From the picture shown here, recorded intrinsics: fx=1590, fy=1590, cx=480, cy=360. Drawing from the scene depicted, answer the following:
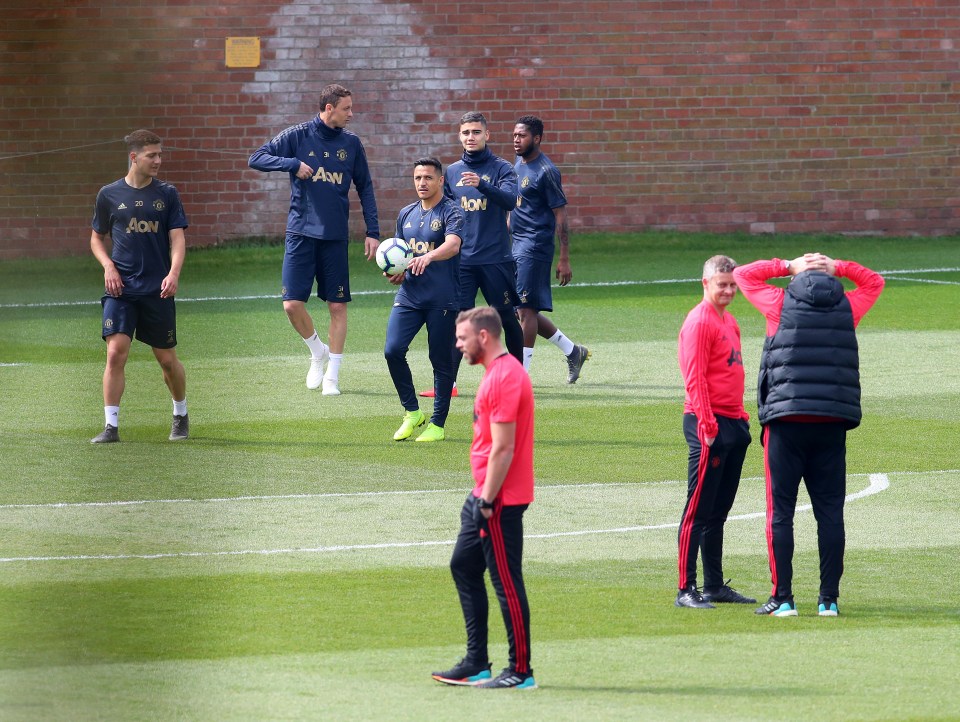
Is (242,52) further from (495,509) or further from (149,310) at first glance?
(149,310)

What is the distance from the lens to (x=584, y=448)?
11211 mm

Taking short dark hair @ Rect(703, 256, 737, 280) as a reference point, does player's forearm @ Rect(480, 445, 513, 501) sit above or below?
below

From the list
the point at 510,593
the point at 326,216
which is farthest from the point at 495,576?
the point at 326,216

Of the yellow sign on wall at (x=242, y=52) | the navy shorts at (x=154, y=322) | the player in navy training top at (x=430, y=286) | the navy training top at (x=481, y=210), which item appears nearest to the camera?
the yellow sign on wall at (x=242, y=52)

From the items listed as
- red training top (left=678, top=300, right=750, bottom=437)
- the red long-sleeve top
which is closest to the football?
the red long-sleeve top

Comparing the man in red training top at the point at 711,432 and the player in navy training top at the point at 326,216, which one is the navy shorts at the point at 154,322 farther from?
the man in red training top at the point at 711,432

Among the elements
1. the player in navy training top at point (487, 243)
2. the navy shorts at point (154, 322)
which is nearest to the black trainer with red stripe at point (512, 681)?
the navy shorts at point (154, 322)

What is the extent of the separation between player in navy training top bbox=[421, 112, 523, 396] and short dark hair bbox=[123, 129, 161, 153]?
10.4 m

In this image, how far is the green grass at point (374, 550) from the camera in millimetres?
3078

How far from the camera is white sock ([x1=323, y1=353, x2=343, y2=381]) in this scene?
1336 centimetres

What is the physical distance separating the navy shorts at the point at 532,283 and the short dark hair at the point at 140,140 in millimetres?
11816

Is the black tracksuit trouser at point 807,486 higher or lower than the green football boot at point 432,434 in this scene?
higher

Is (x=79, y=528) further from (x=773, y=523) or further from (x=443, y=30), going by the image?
(x=443, y=30)

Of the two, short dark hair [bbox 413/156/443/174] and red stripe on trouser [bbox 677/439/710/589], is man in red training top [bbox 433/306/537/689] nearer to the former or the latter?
red stripe on trouser [bbox 677/439/710/589]
